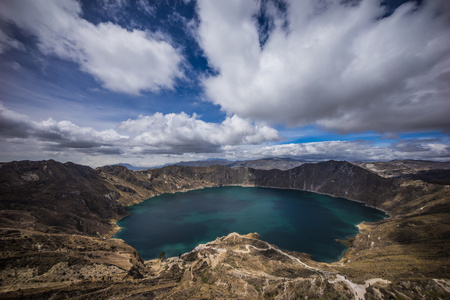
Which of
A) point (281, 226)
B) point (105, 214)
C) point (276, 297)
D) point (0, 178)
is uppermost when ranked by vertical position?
point (0, 178)

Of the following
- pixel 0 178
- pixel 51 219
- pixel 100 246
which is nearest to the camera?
pixel 100 246

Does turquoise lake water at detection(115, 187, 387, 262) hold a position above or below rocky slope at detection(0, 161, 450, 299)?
below

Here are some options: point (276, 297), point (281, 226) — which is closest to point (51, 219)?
point (276, 297)

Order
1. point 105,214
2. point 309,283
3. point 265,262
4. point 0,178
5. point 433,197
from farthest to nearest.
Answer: point 105,214 → point 433,197 → point 0,178 → point 265,262 → point 309,283

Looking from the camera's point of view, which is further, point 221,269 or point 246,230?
point 246,230

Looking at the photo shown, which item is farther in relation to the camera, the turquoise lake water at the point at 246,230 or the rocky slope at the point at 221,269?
the turquoise lake water at the point at 246,230

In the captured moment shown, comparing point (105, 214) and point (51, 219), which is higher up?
point (51, 219)

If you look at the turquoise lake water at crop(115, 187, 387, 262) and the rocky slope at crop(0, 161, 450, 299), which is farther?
the turquoise lake water at crop(115, 187, 387, 262)

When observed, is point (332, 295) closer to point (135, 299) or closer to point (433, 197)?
point (135, 299)

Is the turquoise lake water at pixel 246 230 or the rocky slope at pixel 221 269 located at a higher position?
the rocky slope at pixel 221 269

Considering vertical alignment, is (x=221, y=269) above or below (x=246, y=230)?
above

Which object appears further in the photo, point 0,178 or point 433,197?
point 433,197
